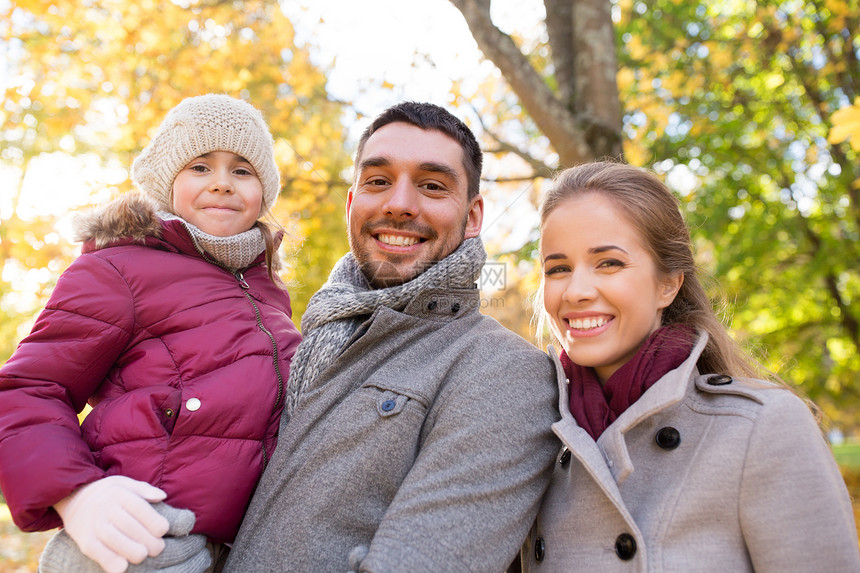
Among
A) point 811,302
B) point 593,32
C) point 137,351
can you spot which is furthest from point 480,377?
point 811,302

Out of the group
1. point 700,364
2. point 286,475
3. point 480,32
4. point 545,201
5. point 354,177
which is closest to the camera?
point 286,475

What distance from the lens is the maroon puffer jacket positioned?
1.78 metres

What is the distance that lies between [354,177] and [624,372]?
4.44 feet

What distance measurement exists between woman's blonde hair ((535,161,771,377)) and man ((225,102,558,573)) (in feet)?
1.50

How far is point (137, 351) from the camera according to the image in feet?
6.68

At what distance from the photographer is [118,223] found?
2.20 m

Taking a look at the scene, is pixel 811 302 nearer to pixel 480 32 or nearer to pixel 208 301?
pixel 480 32

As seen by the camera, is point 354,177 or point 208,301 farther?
point 354,177

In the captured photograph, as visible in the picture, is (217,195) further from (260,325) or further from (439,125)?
(439,125)

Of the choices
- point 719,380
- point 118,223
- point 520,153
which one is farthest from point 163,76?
point 719,380

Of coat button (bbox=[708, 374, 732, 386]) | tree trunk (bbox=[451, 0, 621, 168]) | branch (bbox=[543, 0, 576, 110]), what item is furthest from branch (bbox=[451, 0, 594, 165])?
coat button (bbox=[708, 374, 732, 386])

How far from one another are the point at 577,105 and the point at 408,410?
115 inches

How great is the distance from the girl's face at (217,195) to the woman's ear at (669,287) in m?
1.56

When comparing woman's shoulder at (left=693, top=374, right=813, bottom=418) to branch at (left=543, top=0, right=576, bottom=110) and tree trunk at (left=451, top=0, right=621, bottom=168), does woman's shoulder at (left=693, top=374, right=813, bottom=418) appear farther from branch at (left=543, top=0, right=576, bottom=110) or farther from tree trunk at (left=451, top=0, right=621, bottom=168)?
branch at (left=543, top=0, right=576, bottom=110)
